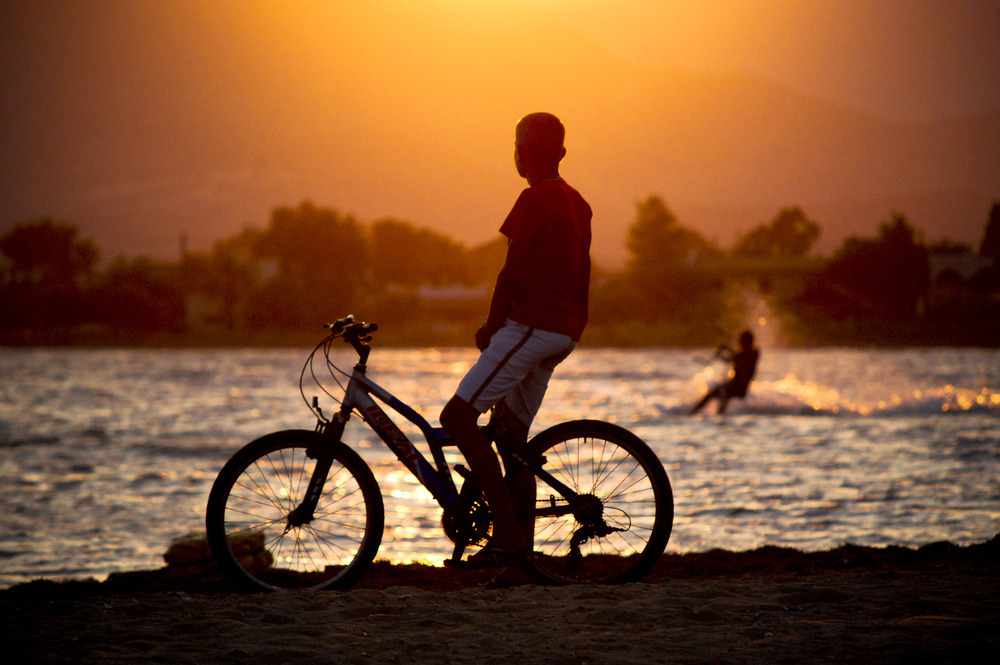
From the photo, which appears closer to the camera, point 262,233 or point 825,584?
point 825,584

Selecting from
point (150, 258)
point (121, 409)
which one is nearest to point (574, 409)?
point (121, 409)

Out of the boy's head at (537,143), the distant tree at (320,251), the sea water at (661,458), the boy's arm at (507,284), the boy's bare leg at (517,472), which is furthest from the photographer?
the distant tree at (320,251)

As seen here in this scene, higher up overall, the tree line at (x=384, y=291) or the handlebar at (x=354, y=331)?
the tree line at (x=384, y=291)

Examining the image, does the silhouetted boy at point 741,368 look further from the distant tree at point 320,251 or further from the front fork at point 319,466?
the distant tree at point 320,251

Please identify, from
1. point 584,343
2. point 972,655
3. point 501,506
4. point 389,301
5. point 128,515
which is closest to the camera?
point 972,655

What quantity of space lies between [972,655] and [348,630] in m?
2.35

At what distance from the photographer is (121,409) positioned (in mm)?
28969

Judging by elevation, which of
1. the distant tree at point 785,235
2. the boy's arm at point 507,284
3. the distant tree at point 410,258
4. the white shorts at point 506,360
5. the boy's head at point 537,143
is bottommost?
the white shorts at point 506,360

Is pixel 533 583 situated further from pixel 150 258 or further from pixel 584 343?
pixel 150 258

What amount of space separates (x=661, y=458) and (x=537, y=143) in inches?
432

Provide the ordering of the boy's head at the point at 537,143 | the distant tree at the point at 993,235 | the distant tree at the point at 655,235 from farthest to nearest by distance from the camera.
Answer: the distant tree at the point at 655,235, the distant tree at the point at 993,235, the boy's head at the point at 537,143

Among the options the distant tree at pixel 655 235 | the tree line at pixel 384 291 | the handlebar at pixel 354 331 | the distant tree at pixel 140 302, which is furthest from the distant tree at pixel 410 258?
the handlebar at pixel 354 331

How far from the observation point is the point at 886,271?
79188mm

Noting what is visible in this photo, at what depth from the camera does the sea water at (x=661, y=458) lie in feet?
30.6
